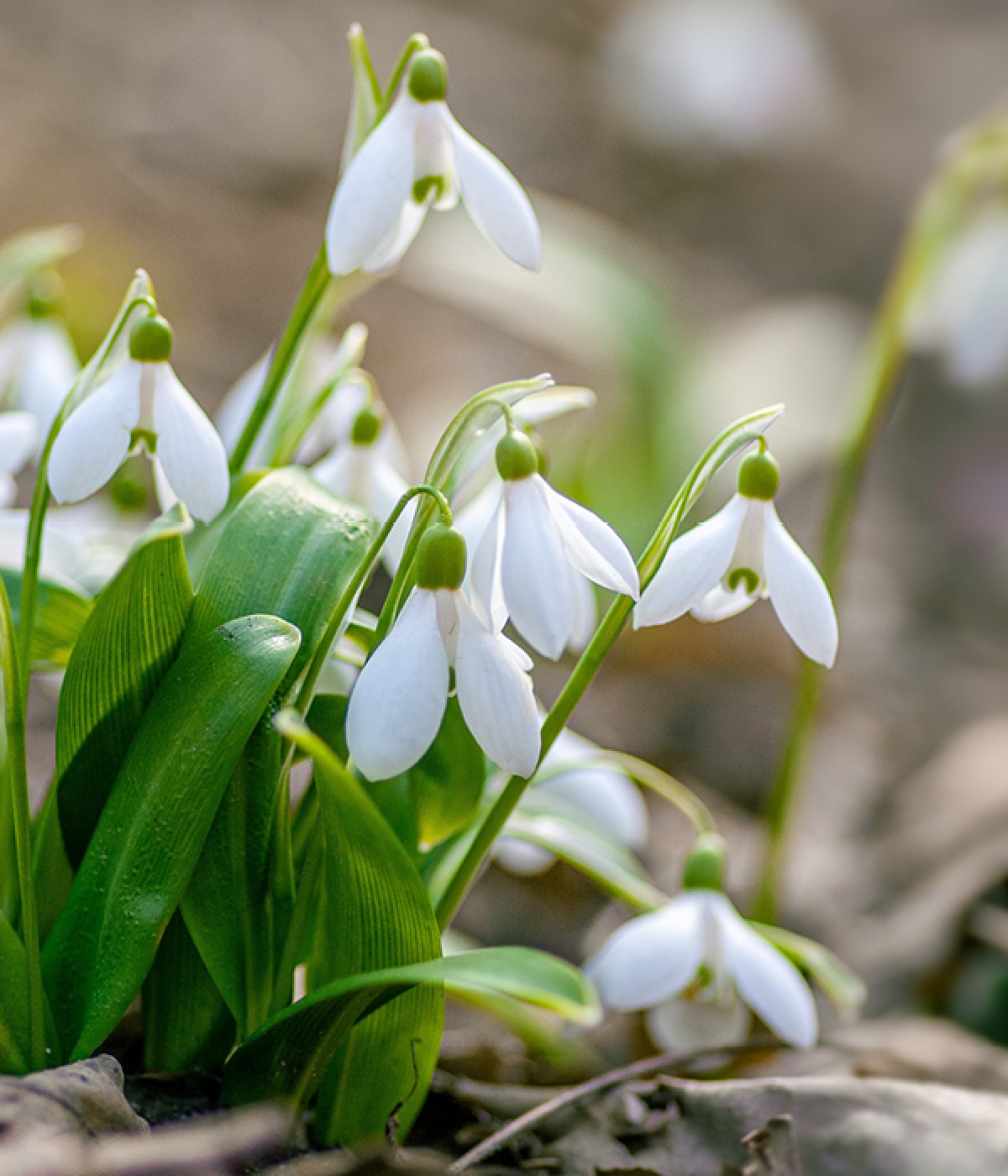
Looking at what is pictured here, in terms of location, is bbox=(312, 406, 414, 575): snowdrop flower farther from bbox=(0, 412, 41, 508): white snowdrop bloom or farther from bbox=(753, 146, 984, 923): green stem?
bbox=(753, 146, 984, 923): green stem

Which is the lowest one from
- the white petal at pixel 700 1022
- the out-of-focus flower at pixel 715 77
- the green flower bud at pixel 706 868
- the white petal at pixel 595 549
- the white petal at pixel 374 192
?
the white petal at pixel 700 1022

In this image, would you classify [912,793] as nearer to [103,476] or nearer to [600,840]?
[600,840]

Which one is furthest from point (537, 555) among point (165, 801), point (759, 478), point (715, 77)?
point (715, 77)

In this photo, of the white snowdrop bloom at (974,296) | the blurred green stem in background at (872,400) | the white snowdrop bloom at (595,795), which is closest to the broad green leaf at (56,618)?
the white snowdrop bloom at (595,795)

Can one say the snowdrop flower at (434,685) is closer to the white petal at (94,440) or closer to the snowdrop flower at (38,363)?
the white petal at (94,440)

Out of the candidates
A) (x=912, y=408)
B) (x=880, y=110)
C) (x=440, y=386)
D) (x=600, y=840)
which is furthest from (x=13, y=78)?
(x=600, y=840)

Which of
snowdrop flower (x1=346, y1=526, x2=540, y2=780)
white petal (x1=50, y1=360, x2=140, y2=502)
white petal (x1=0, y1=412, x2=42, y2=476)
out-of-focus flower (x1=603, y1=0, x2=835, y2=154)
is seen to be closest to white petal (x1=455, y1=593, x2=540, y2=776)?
snowdrop flower (x1=346, y1=526, x2=540, y2=780)
